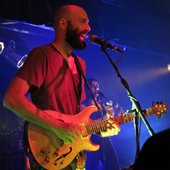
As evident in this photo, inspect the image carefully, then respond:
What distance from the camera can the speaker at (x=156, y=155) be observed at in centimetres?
96

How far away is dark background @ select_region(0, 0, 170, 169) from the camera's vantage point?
5.57 metres

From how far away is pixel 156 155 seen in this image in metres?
0.97

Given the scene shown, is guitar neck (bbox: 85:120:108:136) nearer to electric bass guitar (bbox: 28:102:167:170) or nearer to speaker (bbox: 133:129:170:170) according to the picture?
electric bass guitar (bbox: 28:102:167:170)

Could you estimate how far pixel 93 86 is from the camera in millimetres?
6250

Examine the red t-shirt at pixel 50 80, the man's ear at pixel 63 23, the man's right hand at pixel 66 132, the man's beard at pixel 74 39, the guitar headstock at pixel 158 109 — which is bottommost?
the man's right hand at pixel 66 132

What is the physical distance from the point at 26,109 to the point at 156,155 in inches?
71.7

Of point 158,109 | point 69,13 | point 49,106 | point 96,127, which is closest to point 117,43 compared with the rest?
point 69,13

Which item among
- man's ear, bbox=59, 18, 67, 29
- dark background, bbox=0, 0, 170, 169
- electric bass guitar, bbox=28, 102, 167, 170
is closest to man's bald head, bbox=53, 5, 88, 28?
man's ear, bbox=59, 18, 67, 29

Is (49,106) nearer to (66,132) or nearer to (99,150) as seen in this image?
(66,132)

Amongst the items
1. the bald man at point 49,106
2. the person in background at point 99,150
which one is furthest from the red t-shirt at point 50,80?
the person in background at point 99,150

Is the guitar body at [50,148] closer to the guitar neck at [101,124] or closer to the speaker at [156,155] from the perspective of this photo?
the guitar neck at [101,124]

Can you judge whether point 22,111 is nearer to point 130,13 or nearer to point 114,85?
point 130,13

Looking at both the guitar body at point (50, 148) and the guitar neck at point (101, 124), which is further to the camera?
the guitar neck at point (101, 124)

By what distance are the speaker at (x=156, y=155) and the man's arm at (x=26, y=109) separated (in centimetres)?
173
